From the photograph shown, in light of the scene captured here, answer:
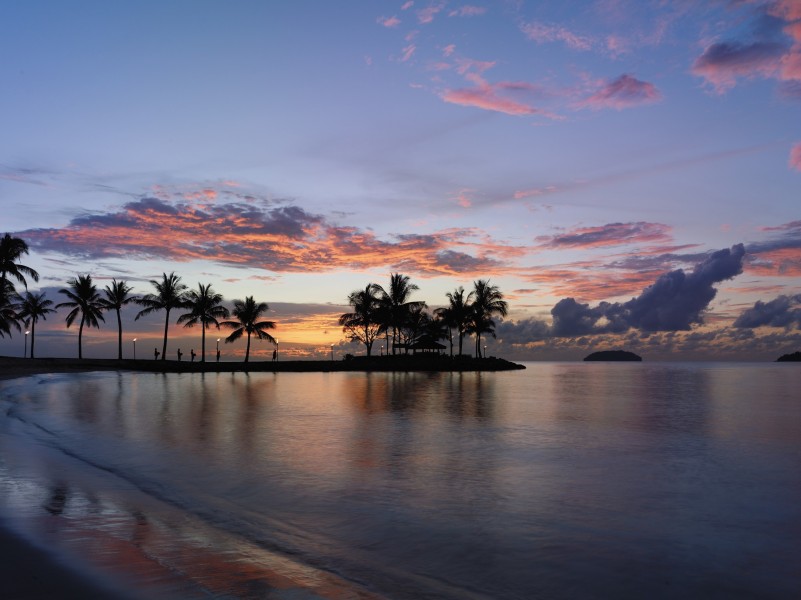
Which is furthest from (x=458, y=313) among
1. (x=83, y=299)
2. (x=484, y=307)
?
(x=83, y=299)

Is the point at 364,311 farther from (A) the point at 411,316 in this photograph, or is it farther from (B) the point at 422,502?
(B) the point at 422,502

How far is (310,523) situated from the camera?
26.0ft

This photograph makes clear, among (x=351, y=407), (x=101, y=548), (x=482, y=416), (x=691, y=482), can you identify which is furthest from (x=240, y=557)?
(x=351, y=407)

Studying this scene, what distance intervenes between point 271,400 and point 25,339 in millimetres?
58362

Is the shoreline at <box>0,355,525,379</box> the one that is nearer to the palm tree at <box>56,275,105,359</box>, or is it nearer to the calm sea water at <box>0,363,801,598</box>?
the palm tree at <box>56,275,105,359</box>

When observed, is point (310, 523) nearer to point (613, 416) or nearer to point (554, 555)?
point (554, 555)

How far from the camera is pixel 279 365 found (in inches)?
2830

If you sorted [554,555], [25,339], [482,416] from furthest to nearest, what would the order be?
[25,339]
[482,416]
[554,555]

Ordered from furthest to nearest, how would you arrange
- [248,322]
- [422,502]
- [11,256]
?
[248,322]
[11,256]
[422,502]

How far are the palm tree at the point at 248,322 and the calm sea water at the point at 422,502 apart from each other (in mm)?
45819

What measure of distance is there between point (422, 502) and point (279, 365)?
213 ft

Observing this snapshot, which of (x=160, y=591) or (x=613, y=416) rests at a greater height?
(x=160, y=591)

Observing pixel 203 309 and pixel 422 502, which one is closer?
pixel 422 502

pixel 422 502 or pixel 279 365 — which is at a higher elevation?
pixel 422 502
